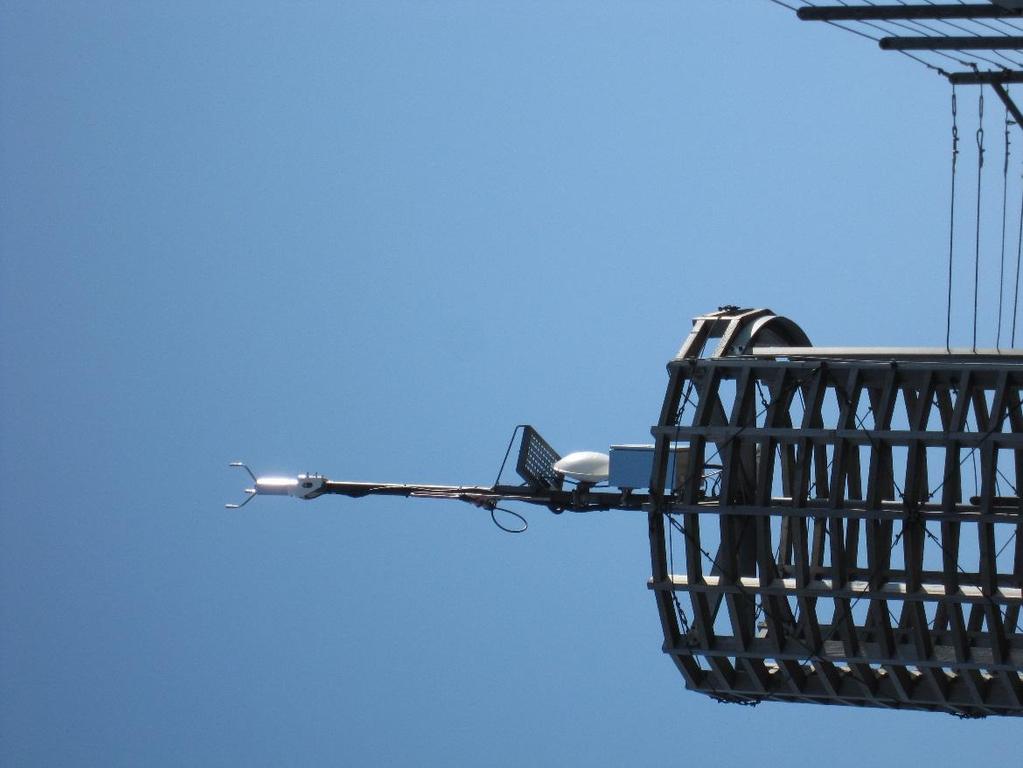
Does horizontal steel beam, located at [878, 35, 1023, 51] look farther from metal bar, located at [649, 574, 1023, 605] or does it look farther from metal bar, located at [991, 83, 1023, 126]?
metal bar, located at [649, 574, 1023, 605]

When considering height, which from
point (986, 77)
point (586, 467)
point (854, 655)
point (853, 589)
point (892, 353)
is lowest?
point (854, 655)

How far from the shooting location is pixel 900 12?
57.3 m

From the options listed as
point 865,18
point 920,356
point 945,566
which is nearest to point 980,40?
point 865,18

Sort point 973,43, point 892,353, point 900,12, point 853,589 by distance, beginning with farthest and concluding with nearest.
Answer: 1. point 892,353
2. point 853,589
3. point 973,43
4. point 900,12

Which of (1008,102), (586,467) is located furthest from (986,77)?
(586,467)

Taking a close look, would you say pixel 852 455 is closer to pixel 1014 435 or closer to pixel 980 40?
pixel 1014 435

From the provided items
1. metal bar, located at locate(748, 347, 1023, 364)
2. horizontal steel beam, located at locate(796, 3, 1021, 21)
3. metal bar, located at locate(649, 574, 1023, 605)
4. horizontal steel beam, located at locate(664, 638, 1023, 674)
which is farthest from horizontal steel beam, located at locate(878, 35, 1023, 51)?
horizontal steel beam, located at locate(664, 638, 1023, 674)

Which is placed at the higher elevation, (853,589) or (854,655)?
(853,589)

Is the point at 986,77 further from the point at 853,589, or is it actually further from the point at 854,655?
the point at 854,655

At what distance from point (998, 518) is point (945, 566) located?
2350 millimetres

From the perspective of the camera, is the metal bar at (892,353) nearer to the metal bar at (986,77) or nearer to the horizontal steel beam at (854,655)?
the metal bar at (986,77)


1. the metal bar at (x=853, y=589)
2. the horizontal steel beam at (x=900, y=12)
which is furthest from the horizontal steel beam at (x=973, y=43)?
the metal bar at (x=853, y=589)

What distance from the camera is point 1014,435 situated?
63.0 meters

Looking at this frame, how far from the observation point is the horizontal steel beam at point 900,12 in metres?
54.5
